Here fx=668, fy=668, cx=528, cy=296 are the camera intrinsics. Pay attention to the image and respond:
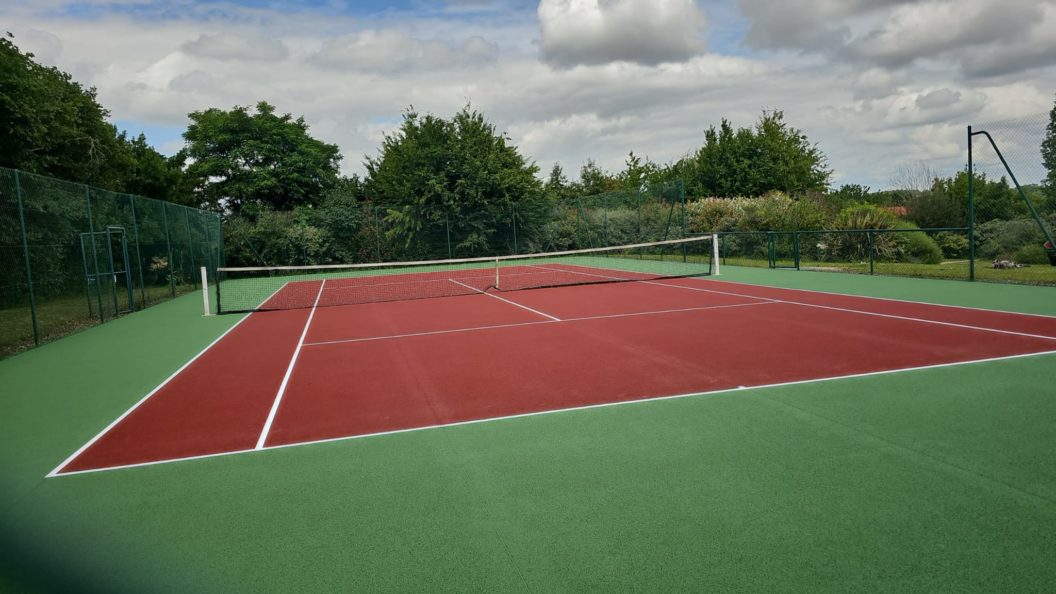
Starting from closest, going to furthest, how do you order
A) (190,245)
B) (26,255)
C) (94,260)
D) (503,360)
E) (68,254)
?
(503,360), (26,255), (68,254), (94,260), (190,245)

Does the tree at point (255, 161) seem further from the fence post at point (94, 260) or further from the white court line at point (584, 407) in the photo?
the white court line at point (584, 407)

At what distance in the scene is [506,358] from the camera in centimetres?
877

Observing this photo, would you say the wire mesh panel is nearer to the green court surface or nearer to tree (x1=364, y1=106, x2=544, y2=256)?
the green court surface

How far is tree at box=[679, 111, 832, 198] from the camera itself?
4831cm

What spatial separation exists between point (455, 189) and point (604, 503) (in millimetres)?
28689

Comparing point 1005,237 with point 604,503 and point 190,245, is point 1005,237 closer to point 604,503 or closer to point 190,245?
point 604,503

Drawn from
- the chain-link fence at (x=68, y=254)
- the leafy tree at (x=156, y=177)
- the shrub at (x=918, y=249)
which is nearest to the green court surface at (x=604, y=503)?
the chain-link fence at (x=68, y=254)

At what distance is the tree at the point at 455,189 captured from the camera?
103ft

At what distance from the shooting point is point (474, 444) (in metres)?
5.39

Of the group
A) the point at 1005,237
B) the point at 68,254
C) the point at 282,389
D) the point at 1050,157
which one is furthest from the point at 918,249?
the point at 68,254

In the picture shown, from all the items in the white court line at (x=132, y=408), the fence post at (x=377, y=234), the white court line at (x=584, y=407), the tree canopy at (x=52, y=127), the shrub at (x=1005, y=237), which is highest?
the tree canopy at (x=52, y=127)

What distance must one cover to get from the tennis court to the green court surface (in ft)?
1.68

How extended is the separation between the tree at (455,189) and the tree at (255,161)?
13.5 m

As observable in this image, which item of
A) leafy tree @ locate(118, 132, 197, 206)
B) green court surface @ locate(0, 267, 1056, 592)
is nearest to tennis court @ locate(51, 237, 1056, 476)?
green court surface @ locate(0, 267, 1056, 592)
